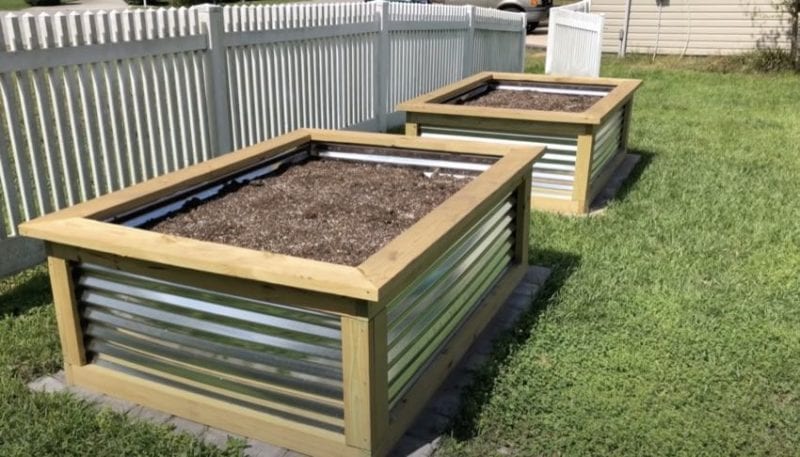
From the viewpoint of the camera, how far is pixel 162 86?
5129mm

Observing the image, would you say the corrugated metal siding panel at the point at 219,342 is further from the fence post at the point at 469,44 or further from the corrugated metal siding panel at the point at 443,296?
the fence post at the point at 469,44

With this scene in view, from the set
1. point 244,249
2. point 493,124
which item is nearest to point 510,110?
point 493,124

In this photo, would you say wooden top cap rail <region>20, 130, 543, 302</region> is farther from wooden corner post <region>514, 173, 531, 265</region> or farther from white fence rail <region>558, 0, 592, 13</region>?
white fence rail <region>558, 0, 592, 13</region>

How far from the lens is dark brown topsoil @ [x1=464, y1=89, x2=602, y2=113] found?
263 inches

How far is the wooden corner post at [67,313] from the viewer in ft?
9.75

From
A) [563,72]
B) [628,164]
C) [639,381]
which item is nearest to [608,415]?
[639,381]

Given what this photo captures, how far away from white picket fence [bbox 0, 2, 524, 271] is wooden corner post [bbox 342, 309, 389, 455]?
2.77 metres

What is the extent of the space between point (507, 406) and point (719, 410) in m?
0.89

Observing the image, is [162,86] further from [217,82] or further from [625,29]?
[625,29]

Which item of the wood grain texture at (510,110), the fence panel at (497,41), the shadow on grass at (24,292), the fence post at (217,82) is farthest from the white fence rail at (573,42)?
the shadow on grass at (24,292)

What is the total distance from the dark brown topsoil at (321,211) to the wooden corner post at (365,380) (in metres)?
0.51

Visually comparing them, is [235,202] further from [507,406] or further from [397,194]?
[507,406]

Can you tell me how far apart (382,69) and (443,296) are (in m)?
5.69

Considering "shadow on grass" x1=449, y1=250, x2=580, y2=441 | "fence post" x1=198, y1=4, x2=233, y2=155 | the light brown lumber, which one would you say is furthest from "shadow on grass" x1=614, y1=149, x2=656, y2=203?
"fence post" x1=198, y1=4, x2=233, y2=155
